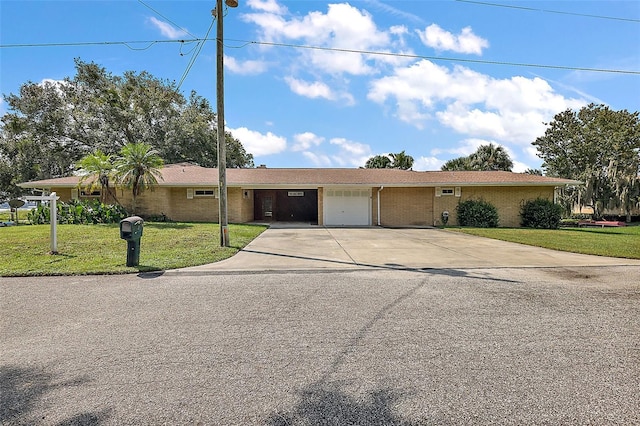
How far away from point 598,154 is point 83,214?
39.3 metres

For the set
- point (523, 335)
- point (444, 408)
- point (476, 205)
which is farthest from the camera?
point (476, 205)

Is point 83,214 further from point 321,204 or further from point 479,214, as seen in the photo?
point 479,214

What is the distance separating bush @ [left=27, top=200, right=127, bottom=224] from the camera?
15.3 meters

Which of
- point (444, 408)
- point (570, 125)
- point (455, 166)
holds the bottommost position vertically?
point (444, 408)

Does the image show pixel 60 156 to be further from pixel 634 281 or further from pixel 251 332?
pixel 634 281

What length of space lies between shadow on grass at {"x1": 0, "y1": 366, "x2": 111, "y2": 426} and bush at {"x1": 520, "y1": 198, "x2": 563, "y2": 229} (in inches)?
809

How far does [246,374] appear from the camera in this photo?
2820 mm

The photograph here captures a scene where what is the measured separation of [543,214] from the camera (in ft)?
59.7

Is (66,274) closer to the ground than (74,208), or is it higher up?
closer to the ground

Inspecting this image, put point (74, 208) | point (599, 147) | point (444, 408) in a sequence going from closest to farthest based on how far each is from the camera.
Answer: point (444, 408) → point (74, 208) → point (599, 147)

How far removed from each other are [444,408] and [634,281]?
6.07 metres

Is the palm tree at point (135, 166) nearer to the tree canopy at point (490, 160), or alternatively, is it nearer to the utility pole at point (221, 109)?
the utility pole at point (221, 109)

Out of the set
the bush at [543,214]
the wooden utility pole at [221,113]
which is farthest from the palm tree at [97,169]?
the bush at [543,214]

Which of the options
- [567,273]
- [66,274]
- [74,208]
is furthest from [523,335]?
[74,208]
